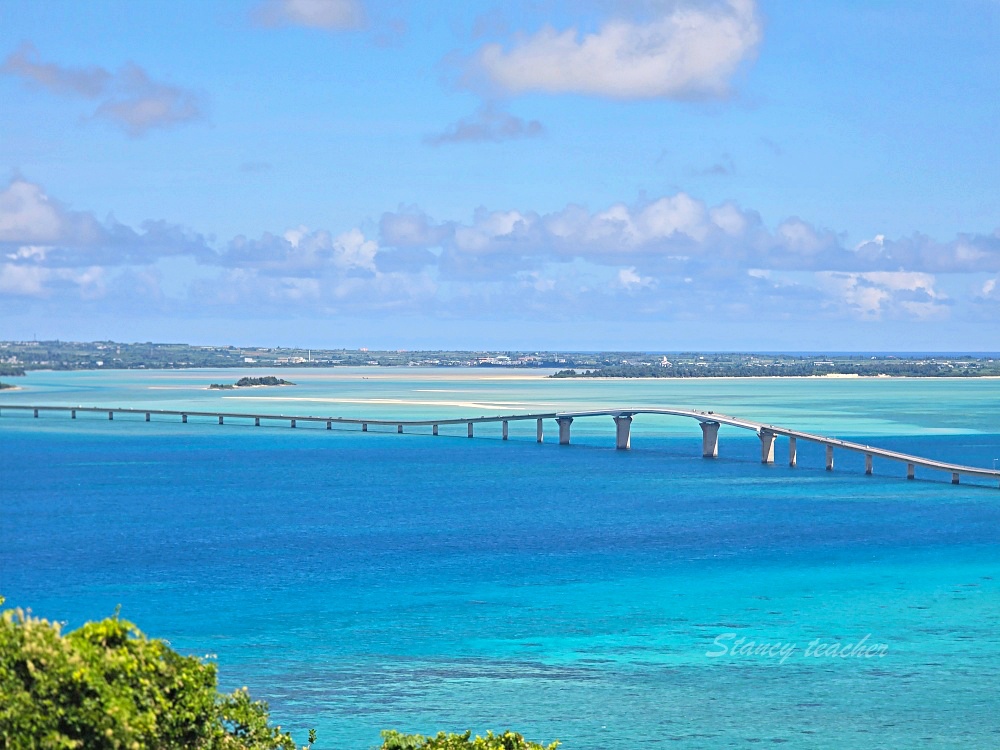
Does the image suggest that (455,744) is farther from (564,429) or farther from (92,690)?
(564,429)

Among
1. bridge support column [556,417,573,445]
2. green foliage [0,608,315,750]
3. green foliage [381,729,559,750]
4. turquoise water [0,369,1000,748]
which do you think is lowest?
turquoise water [0,369,1000,748]

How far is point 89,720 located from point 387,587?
1703 inches

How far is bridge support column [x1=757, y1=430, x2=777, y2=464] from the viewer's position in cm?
13262

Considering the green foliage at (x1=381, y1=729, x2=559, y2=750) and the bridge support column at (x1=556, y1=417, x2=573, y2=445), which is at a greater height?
the green foliage at (x1=381, y1=729, x2=559, y2=750)

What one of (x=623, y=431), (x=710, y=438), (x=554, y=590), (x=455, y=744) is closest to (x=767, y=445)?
(x=710, y=438)

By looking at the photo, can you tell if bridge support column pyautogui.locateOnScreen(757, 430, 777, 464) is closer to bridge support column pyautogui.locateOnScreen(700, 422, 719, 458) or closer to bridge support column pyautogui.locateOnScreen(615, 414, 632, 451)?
bridge support column pyautogui.locateOnScreen(700, 422, 719, 458)

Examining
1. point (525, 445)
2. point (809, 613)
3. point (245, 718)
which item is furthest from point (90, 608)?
point (525, 445)

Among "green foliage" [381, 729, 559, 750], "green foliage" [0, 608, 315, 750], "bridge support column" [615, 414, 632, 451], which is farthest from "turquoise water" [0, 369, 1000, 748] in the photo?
"bridge support column" [615, 414, 632, 451]

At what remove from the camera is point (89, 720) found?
19.6 meters

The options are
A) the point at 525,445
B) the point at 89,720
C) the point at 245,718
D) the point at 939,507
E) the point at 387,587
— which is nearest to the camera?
the point at 89,720

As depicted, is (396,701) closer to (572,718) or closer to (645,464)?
(572,718)

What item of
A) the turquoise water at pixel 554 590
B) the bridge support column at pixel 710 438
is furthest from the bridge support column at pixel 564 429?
the turquoise water at pixel 554 590

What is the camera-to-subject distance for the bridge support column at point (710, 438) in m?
137

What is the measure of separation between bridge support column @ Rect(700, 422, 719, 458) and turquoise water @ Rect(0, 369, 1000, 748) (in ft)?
33.8
